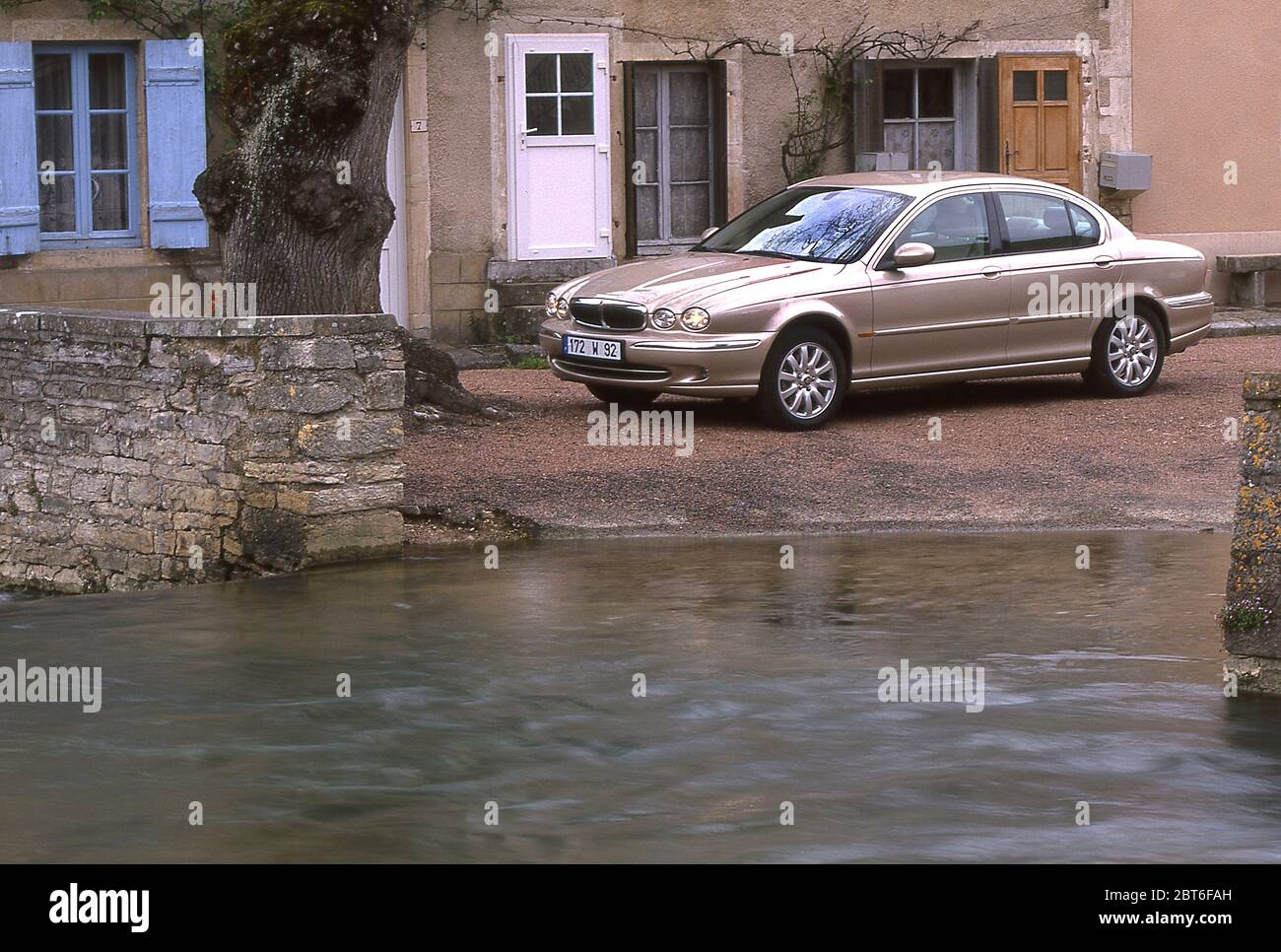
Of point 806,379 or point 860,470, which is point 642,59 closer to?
point 806,379

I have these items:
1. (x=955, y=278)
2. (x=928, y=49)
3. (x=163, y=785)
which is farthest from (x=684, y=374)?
(x=928, y=49)

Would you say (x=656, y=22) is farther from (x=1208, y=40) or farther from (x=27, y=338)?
(x=27, y=338)

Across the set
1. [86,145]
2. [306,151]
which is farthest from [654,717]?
[86,145]

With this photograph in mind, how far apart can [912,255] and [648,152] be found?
22.1 ft

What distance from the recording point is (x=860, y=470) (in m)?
11.2

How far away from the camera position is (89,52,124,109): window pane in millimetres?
16984

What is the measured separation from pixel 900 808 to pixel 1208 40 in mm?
16553

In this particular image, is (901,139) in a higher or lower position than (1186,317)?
higher

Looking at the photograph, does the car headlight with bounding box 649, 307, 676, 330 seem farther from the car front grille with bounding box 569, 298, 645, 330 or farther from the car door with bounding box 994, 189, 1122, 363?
the car door with bounding box 994, 189, 1122, 363

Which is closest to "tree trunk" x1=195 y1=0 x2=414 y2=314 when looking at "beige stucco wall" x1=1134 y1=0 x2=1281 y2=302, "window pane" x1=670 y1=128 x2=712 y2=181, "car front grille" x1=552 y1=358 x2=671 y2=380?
"car front grille" x1=552 y1=358 x2=671 y2=380

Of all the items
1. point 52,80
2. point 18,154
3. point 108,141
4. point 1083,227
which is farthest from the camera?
point 108,141

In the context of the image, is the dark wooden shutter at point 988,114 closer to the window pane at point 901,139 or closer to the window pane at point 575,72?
the window pane at point 901,139

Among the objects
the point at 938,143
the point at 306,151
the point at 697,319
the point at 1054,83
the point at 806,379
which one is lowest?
the point at 806,379

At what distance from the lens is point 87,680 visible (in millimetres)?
7523
